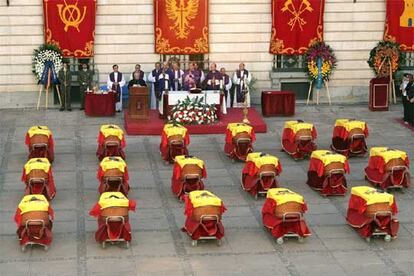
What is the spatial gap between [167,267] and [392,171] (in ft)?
Result: 24.5

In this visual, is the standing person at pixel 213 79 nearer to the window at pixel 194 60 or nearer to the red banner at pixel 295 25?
the window at pixel 194 60

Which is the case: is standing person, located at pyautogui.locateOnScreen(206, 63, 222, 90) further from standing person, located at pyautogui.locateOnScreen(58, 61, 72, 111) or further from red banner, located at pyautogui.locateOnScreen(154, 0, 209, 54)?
standing person, located at pyautogui.locateOnScreen(58, 61, 72, 111)

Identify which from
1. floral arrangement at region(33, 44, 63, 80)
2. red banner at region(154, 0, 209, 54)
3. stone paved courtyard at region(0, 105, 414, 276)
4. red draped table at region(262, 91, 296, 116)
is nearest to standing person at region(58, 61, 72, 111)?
floral arrangement at region(33, 44, 63, 80)

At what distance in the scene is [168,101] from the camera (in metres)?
29.8

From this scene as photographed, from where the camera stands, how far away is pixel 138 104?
29.8m

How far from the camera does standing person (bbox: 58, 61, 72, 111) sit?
32.4 meters

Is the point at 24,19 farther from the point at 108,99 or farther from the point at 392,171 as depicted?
the point at 392,171

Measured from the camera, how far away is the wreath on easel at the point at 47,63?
3253 centimetres

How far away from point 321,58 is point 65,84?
30.9 ft

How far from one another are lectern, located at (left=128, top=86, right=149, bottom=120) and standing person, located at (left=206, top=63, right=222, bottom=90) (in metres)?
2.94

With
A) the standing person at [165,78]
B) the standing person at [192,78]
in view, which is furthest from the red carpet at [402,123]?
the standing person at [165,78]

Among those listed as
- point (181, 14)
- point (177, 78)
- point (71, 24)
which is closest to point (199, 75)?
point (177, 78)

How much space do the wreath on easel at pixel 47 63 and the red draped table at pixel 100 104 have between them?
1.76 metres

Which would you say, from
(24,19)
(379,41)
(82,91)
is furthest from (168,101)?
(379,41)
